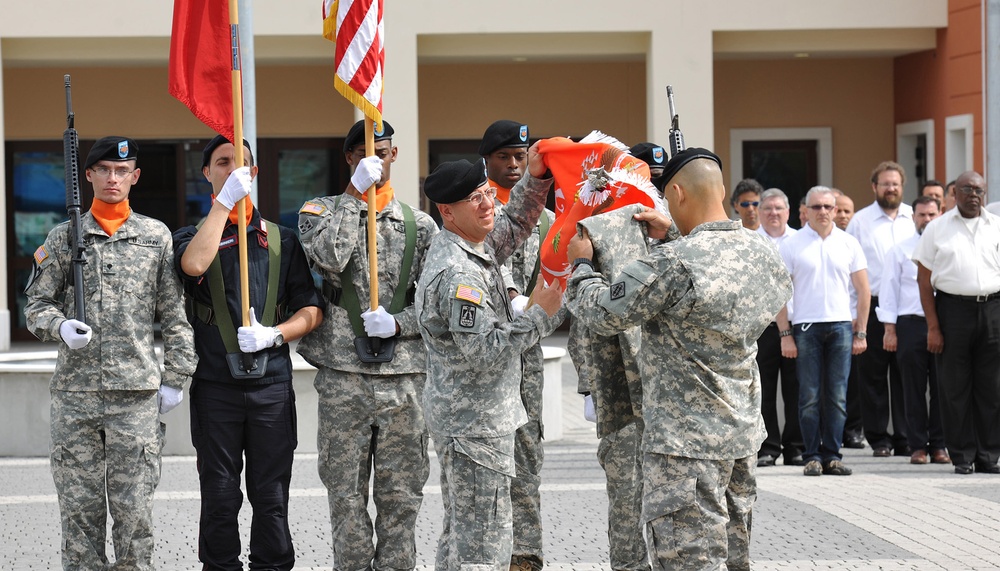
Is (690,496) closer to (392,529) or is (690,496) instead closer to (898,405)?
(392,529)

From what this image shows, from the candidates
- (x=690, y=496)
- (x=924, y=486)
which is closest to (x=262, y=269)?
(x=690, y=496)

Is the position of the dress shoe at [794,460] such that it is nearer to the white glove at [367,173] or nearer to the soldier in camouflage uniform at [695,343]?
the white glove at [367,173]

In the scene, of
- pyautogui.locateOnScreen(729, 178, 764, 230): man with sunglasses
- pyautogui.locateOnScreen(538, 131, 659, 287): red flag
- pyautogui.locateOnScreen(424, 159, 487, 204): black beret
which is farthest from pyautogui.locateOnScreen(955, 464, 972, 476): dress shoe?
pyautogui.locateOnScreen(424, 159, 487, 204): black beret

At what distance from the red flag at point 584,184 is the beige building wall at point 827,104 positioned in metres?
14.0

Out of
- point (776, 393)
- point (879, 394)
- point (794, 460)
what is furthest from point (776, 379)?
point (879, 394)

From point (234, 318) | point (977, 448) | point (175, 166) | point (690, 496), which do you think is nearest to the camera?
point (690, 496)

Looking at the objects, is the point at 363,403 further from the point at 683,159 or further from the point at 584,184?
the point at 683,159

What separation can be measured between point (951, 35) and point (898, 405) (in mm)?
8131

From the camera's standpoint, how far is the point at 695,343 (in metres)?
4.72

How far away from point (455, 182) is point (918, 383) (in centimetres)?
616

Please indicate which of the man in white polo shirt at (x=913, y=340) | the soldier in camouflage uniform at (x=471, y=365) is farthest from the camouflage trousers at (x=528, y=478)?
the man in white polo shirt at (x=913, y=340)

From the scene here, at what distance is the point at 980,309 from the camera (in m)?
9.66

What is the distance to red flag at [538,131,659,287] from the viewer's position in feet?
17.7

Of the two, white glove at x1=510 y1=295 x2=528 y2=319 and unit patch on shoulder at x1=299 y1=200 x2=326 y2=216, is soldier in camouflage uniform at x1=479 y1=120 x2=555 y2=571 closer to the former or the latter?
white glove at x1=510 y1=295 x2=528 y2=319
